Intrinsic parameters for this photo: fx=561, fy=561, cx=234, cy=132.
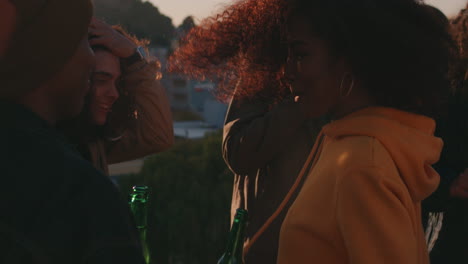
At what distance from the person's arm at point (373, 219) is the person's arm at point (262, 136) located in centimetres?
109

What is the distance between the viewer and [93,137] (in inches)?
94.8

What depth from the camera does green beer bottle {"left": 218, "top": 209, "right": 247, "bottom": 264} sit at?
163cm

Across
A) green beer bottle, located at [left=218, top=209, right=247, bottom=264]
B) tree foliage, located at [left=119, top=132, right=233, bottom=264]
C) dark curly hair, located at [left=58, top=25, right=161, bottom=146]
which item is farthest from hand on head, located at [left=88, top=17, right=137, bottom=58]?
tree foliage, located at [left=119, top=132, right=233, bottom=264]

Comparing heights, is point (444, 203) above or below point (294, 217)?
below

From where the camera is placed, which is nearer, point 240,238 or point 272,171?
point 240,238

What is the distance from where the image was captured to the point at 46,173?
101 centimetres

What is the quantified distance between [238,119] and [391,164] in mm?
1298

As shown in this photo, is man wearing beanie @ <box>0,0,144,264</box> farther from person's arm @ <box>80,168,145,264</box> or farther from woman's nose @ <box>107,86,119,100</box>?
woman's nose @ <box>107,86,119,100</box>

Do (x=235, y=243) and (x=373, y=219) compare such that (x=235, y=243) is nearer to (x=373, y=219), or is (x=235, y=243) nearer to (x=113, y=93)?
(x=373, y=219)

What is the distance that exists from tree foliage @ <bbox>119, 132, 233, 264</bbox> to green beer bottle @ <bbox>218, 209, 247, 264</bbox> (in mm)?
7207

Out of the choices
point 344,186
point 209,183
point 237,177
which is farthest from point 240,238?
point 209,183

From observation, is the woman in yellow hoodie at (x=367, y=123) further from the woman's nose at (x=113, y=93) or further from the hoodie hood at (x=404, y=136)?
the woman's nose at (x=113, y=93)

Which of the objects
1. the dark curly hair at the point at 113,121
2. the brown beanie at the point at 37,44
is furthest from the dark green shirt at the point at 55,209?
the dark curly hair at the point at 113,121

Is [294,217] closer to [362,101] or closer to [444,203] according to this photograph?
[362,101]
